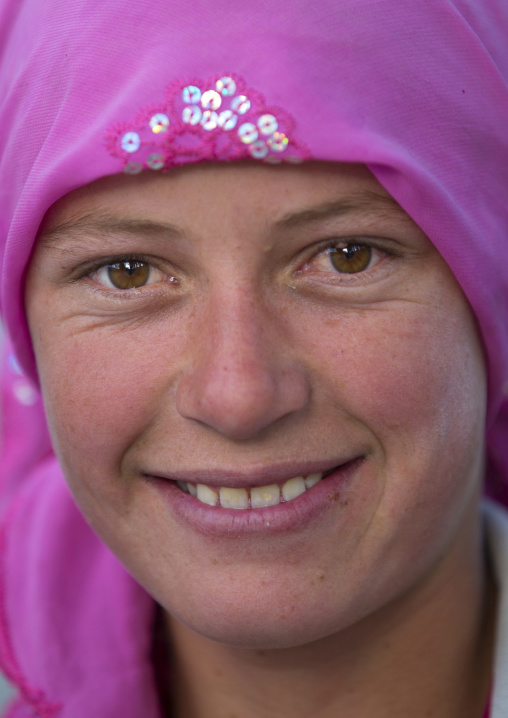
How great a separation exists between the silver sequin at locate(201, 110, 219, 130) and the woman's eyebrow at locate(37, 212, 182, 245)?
0.14 metres

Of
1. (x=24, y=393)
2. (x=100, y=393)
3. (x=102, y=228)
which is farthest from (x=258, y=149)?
(x=24, y=393)

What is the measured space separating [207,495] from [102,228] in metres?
0.42

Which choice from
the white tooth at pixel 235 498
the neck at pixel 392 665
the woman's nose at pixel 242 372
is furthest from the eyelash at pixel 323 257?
the neck at pixel 392 665

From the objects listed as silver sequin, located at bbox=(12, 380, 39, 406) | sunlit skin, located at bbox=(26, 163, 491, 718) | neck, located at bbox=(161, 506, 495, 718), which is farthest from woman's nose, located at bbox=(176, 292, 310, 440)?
silver sequin, located at bbox=(12, 380, 39, 406)

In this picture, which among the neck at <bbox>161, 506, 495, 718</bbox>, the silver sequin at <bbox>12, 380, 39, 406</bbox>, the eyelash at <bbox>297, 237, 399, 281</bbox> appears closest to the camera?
the eyelash at <bbox>297, 237, 399, 281</bbox>

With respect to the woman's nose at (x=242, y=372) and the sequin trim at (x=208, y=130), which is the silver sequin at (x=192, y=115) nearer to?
the sequin trim at (x=208, y=130)

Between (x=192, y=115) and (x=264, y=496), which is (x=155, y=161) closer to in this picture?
(x=192, y=115)

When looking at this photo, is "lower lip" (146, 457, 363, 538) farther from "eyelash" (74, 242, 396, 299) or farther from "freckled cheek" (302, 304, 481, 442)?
"eyelash" (74, 242, 396, 299)

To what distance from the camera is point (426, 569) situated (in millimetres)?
1327

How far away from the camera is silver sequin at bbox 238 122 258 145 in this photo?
1.09 metres

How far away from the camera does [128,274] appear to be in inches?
50.6

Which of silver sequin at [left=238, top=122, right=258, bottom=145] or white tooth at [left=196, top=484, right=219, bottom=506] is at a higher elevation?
silver sequin at [left=238, top=122, right=258, bottom=145]

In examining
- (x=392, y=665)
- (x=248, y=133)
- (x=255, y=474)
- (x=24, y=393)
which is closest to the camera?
(x=248, y=133)

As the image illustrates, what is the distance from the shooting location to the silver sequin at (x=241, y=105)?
1.10 metres
